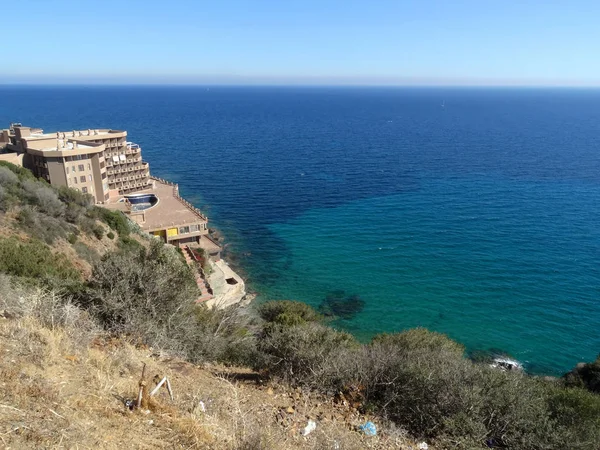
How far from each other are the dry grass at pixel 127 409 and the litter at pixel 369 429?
224 mm

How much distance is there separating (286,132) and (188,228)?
324ft

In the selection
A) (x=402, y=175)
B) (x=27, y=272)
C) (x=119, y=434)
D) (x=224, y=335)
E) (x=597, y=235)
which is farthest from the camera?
(x=402, y=175)

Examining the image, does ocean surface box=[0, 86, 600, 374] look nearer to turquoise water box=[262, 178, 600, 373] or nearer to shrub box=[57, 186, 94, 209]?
turquoise water box=[262, 178, 600, 373]

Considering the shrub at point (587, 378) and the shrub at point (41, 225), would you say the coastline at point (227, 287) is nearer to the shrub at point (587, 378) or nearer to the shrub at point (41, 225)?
the shrub at point (41, 225)

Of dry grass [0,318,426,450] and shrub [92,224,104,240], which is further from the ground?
dry grass [0,318,426,450]

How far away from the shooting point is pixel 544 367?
2845 centimetres

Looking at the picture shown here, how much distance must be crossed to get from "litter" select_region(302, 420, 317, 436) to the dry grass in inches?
4.4

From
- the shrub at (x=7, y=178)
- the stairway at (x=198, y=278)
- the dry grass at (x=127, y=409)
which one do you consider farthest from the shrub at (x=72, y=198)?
the dry grass at (x=127, y=409)

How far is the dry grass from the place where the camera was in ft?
22.9

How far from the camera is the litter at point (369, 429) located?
1027cm

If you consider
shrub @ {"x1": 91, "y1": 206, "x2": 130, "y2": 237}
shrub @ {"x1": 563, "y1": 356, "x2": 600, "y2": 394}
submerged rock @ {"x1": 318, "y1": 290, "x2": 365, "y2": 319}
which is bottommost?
submerged rock @ {"x1": 318, "y1": 290, "x2": 365, "y2": 319}

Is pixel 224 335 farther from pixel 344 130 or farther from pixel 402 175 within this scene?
pixel 344 130

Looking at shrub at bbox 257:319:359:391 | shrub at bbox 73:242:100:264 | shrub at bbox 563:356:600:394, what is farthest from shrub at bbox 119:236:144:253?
shrub at bbox 563:356:600:394

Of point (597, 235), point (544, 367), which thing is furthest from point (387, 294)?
point (597, 235)
